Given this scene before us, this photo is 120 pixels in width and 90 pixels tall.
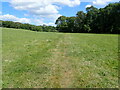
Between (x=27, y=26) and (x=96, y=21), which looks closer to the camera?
(x=96, y=21)

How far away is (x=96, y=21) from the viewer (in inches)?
2493

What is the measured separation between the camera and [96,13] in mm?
64938

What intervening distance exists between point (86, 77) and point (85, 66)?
4.81 ft

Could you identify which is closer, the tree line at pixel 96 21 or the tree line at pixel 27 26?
the tree line at pixel 96 21

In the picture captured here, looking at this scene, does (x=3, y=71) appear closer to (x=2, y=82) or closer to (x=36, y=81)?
(x=2, y=82)

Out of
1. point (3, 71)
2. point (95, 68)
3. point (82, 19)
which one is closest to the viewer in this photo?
point (3, 71)

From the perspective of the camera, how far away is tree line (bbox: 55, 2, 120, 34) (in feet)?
180

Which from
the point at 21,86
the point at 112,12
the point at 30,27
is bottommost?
the point at 21,86

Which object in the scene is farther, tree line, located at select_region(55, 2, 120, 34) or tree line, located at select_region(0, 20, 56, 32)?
tree line, located at select_region(0, 20, 56, 32)

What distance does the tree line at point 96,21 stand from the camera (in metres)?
54.8

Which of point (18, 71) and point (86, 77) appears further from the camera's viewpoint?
point (18, 71)

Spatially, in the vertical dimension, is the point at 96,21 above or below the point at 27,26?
above

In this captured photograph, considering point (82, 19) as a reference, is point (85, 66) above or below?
below

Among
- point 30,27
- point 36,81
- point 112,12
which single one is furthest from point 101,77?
point 30,27
